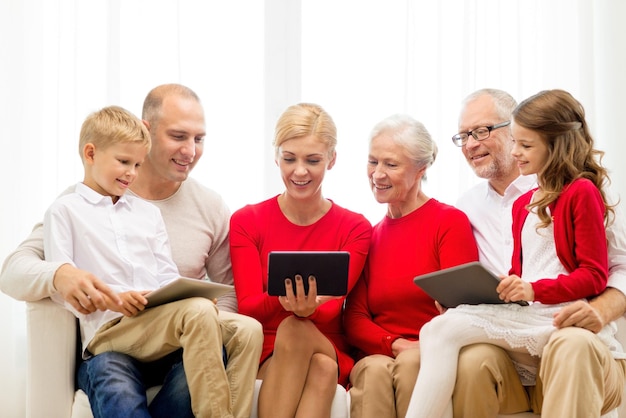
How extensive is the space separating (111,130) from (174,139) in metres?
0.35

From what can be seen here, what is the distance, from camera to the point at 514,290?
2.19 m

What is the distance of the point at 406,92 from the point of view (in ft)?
11.8

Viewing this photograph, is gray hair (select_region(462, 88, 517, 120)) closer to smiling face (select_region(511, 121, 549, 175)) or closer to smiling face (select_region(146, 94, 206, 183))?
smiling face (select_region(511, 121, 549, 175))

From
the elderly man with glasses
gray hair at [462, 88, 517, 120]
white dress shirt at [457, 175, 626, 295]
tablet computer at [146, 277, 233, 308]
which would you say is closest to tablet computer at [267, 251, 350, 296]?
tablet computer at [146, 277, 233, 308]

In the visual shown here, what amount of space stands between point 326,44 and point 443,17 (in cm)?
54

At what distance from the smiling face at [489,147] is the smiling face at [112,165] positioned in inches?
45.1

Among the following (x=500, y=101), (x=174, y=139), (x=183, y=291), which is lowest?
(x=183, y=291)

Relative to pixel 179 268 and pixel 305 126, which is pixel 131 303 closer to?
pixel 179 268

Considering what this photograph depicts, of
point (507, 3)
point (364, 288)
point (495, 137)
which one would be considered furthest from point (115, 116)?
point (507, 3)

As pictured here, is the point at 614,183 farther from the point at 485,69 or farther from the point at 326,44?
the point at 326,44

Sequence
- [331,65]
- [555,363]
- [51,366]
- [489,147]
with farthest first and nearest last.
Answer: [331,65] < [489,147] < [51,366] < [555,363]

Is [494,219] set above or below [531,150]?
below

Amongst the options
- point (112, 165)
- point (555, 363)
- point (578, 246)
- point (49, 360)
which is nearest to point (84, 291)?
point (49, 360)

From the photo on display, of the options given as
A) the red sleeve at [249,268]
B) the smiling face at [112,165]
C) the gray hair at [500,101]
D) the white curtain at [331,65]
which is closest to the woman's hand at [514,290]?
the red sleeve at [249,268]
